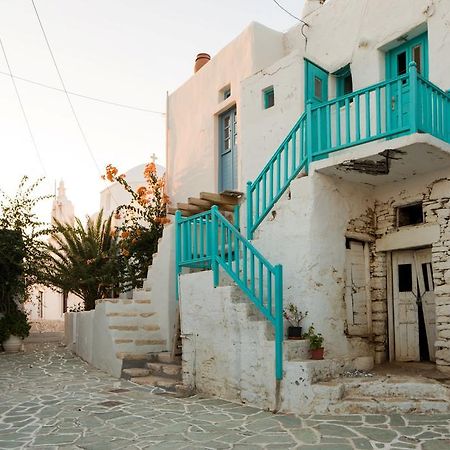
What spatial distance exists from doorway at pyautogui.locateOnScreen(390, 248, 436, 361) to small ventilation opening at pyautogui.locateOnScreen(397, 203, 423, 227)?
46 cm

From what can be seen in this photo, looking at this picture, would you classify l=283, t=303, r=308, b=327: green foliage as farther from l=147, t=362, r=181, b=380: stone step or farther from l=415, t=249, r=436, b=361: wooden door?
l=147, t=362, r=181, b=380: stone step

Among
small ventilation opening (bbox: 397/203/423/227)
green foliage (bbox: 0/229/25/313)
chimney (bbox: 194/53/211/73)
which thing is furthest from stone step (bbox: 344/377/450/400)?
green foliage (bbox: 0/229/25/313)

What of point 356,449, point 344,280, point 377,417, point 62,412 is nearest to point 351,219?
point 344,280

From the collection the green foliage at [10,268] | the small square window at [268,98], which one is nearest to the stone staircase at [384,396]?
the small square window at [268,98]

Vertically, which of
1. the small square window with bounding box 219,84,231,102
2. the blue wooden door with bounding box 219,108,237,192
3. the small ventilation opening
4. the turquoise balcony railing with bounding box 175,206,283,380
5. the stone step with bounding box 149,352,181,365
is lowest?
the stone step with bounding box 149,352,181,365

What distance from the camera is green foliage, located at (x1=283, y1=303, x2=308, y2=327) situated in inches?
296

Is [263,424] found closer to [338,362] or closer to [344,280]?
[338,362]

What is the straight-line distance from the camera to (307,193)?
771 centimetres

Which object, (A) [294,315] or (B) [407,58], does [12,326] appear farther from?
(B) [407,58]

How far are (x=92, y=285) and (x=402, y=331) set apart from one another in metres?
9.72

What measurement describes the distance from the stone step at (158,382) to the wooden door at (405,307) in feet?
11.7

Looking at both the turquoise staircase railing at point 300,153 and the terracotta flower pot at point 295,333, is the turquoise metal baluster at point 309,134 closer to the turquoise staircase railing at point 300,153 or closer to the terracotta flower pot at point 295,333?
the turquoise staircase railing at point 300,153

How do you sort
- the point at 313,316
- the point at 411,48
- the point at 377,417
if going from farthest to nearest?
the point at 411,48
the point at 313,316
the point at 377,417

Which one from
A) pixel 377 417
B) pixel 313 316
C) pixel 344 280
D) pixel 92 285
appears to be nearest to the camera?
pixel 377 417
